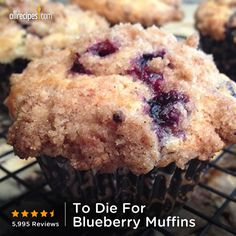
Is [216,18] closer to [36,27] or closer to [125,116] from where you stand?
[36,27]

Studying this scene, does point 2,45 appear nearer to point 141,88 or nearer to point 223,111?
point 141,88

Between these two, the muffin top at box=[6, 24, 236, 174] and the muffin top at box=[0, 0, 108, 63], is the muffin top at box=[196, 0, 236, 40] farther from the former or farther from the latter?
the muffin top at box=[6, 24, 236, 174]

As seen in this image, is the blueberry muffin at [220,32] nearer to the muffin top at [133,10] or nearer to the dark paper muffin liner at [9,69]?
the muffin top at [133,10]

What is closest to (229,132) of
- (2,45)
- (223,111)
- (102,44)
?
(223,111)

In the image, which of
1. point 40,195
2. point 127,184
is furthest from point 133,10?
point 127,184

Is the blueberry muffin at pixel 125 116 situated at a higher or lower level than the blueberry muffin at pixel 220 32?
higher

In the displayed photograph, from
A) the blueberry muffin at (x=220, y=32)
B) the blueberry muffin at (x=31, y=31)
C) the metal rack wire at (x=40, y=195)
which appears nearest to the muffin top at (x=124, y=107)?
the metal rack wire at (x=40, y=195)
